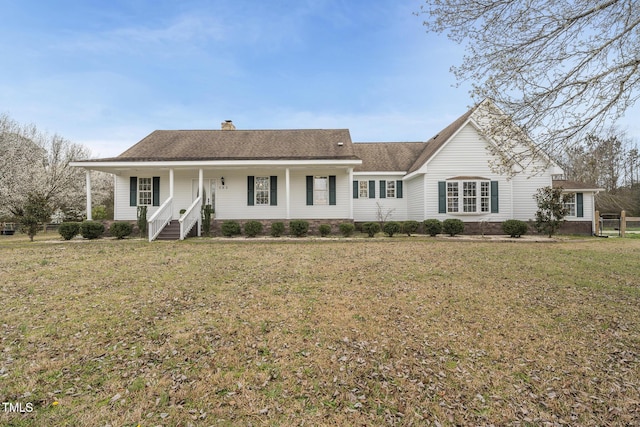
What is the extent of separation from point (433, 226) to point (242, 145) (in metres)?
11.2

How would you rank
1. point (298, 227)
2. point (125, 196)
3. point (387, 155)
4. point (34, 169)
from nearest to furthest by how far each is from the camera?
point (298, 227) < point (125, 196) < point (387, 155) < point (34, 169)

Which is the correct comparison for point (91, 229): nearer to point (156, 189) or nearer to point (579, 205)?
point (156, 189)

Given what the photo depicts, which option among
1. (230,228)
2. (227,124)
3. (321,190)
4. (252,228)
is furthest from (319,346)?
(227,124)

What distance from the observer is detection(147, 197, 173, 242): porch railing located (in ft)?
44.3

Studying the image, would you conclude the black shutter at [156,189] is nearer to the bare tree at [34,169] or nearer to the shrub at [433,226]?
the bare tree at [34,169]

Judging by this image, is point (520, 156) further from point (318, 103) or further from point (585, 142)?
point (318, 103)

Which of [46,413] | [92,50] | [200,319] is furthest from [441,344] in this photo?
[92,50]

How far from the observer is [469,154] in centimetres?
1698

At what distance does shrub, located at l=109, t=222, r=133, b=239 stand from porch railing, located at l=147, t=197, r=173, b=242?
4.13 ft

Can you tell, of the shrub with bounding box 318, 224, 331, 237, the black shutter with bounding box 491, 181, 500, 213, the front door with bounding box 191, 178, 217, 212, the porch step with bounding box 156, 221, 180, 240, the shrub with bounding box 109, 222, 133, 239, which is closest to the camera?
the porch step with bounding box 156, 221, 180, 240

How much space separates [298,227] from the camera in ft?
48.0

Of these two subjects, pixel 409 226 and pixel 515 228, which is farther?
pixel 409 226

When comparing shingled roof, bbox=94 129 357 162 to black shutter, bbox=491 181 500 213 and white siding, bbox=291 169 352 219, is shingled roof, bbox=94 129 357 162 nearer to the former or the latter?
white siding, bbox=291 169 352 219

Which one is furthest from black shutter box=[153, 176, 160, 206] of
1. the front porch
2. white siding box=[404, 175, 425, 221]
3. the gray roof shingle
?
white siding box=[404, 175, 425, 221]
